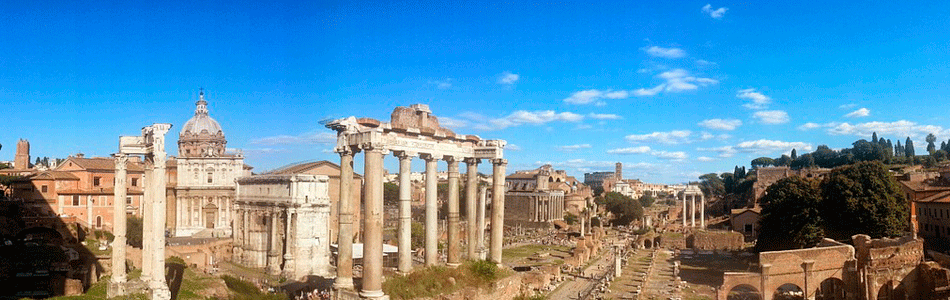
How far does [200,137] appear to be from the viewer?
51000 millimetres

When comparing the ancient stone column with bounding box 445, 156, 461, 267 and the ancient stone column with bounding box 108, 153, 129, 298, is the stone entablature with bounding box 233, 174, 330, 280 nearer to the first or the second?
the ancient stone column with bounding box 108, 153, 129, 298

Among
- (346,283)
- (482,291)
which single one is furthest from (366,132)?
(482,291)

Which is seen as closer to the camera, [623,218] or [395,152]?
[395,152]

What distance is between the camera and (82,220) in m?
40.0

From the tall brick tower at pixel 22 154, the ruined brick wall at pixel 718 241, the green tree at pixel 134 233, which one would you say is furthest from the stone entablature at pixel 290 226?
the tall brick tower at pixel 22 154

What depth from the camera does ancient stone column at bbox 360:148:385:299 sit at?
1584cm

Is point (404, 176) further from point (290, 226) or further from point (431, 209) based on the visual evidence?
point (290, 226)

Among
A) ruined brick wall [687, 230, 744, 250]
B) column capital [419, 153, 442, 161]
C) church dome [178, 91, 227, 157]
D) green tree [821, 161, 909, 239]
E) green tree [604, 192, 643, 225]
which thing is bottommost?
ruined brick wall [687, 230, 744, 250]

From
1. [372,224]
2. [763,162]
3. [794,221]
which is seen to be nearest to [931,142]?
[763,162]

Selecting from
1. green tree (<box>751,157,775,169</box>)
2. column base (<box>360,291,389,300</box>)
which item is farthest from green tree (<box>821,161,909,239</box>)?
green tree (<box>751,157,775,169</box>)

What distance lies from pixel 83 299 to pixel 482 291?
12.0m

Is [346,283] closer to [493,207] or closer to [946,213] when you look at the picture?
[493,207]

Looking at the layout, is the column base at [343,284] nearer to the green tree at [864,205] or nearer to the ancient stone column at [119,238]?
the ancient stone column at [119,238]

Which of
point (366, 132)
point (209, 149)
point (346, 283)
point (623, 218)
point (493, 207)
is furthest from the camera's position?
point (623, 218)
